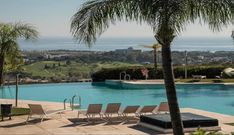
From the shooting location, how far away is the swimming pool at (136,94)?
22109 millimetres

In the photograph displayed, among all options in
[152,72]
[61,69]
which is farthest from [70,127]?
[61,69]

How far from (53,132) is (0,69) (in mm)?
4527

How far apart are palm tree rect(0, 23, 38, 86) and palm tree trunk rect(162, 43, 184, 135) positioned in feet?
32.1

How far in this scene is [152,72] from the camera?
34.8 metres

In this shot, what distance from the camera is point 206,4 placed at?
717 centimetres

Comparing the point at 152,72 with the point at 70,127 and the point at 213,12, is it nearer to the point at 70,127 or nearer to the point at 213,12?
the point at 70,127

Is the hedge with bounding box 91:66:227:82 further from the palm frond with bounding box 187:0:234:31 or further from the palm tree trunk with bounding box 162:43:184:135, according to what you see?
the palm tree trunk with bounding box 162:43:184:135

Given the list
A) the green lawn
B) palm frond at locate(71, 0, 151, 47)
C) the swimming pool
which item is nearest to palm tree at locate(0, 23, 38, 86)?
the swimming pool

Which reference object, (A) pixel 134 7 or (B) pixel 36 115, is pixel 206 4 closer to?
(A) pixel 134 7

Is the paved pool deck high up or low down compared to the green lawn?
down

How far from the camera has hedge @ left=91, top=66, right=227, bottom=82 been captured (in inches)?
1364

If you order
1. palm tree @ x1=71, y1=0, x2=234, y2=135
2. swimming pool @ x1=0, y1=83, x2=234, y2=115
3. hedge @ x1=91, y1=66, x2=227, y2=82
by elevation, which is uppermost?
palm tree @ x1=71, y1=0, x2=234, y2=135

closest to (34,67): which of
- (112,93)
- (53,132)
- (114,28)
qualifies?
(112,93)

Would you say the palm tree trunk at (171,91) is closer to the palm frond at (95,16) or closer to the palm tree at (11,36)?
the palm frond at (95,16)
